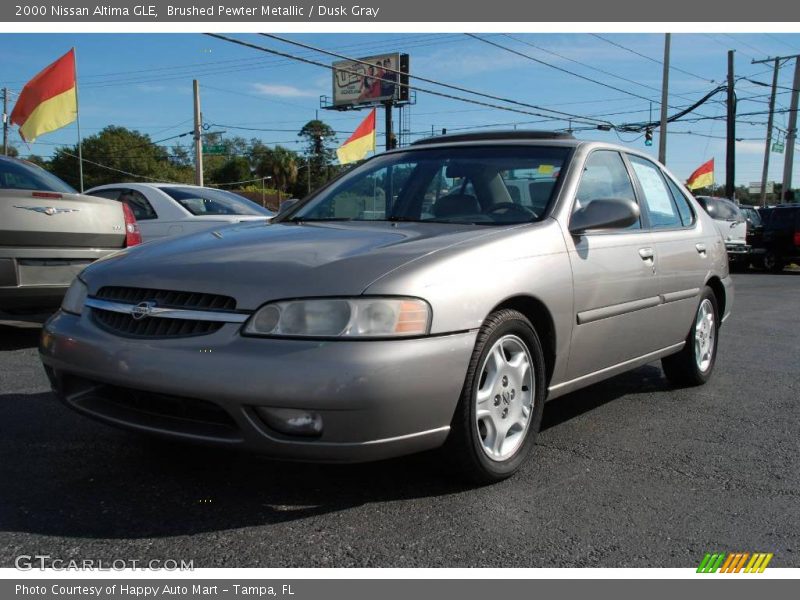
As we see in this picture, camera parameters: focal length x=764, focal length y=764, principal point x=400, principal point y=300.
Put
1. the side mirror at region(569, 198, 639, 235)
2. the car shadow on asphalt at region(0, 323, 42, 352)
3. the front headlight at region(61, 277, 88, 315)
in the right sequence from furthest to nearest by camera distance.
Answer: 1. the car shadow on asphalt at region(0, 323, 42, 352)
2. the side mirror at region(569, 198, 639, 235)
3. the front headlight at region(61, 277, 88, 315)

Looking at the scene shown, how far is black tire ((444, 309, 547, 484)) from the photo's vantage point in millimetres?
2971

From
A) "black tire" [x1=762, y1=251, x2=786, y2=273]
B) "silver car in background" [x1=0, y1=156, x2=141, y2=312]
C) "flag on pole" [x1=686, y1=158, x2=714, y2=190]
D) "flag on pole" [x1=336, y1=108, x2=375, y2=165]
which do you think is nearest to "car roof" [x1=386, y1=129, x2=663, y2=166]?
"silver car in background" [x1=0, y1=156, x2=141, y2=312]

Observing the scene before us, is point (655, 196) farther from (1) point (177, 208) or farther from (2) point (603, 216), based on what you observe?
(1) point (177, 208)

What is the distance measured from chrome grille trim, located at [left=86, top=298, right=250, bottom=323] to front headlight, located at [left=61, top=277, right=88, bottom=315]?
0.76ft

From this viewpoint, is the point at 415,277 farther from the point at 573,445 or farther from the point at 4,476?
the point at 4,476

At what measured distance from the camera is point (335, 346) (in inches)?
104

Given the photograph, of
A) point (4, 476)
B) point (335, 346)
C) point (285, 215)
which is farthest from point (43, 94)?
point (335, 346)

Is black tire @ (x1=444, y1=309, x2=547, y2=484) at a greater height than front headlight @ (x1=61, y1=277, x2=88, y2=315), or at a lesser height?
lesser

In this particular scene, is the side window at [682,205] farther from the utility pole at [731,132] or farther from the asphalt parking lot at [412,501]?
the utility pole at [731,132]

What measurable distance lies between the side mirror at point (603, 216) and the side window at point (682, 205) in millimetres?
1495

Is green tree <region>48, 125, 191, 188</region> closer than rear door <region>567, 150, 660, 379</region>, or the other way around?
rear door <region>567, 150, 660, 379</region>

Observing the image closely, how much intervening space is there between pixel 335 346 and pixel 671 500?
158 centimetres

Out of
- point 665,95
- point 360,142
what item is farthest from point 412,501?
point 665,95

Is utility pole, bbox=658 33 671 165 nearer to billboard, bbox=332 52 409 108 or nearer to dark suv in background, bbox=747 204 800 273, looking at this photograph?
dark suv in background, bbox=747 204 800 273
